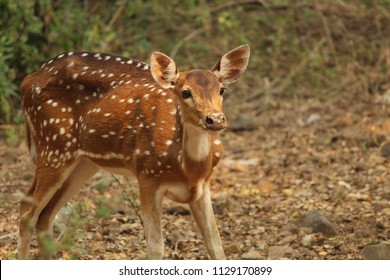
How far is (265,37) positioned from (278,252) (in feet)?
23.2

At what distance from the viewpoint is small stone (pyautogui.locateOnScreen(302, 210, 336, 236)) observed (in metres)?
8.58

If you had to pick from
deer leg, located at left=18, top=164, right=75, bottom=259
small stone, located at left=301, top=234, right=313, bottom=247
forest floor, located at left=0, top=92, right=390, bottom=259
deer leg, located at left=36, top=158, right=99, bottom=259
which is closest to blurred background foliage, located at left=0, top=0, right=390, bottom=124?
forest floor, located at left=0, top=92, right=390, bottom=259

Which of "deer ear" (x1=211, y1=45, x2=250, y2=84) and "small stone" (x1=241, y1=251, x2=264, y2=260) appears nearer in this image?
"deer ear" (x1=211, y1=45, x2=250, y2=84)

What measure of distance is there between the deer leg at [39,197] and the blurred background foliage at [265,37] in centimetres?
498

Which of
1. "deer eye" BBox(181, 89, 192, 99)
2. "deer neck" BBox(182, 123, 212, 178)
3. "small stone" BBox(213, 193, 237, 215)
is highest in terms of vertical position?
"deer eye" BBox(181, 89, 192, 99)

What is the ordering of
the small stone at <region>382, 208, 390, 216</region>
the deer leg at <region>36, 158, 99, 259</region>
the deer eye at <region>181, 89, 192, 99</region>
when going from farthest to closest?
the small stone at <region>382, 208, 390, 216</region> < the deer leg at <region>36, 158, 99, 259</region> < the deer eye at <region>181, 89, 192, 99</region>

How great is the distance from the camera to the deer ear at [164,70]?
23.1 feet

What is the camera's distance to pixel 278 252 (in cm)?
809

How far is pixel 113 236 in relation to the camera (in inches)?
339

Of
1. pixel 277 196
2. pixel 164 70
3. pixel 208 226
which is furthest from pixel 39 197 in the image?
pixel 277 196

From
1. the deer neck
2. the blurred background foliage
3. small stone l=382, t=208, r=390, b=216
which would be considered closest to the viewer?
the deer neck

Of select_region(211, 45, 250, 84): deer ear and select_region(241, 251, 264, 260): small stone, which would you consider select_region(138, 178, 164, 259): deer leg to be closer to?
select_region(211, 45, 250, 84): deer ear

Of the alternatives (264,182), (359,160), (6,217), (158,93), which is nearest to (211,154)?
(158,93)

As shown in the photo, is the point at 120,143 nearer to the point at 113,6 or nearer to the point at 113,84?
the point at 113,84
